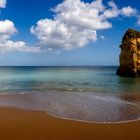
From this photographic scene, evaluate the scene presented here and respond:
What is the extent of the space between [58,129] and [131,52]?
41.5 meters

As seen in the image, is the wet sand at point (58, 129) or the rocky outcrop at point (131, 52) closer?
the wet sand at point (58, 129)

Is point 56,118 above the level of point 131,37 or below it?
below

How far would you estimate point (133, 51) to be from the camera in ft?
159

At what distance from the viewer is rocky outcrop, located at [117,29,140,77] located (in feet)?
159

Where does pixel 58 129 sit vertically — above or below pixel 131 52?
below

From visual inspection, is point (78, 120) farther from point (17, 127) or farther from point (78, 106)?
point (78, 106)

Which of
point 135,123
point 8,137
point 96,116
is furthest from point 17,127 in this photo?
point 135,123

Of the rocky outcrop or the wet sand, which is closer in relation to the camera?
the wet sand

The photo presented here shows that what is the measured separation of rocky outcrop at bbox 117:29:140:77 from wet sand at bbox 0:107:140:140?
128 ft

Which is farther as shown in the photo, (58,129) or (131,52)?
(131,52)

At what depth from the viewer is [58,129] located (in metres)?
9.68

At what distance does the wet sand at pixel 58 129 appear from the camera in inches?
344

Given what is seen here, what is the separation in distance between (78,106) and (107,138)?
6523 mm

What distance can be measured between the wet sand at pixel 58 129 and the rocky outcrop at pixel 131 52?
39088 mm
